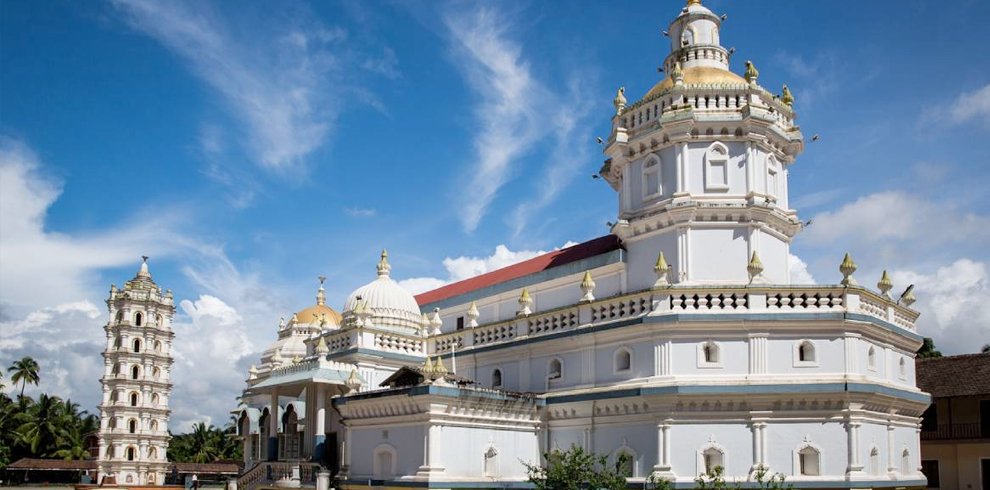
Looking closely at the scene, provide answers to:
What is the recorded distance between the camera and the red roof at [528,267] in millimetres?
33969

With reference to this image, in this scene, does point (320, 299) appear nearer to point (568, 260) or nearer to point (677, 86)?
point (568, 260)

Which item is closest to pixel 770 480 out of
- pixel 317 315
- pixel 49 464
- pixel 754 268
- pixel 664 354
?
pixel 664 354

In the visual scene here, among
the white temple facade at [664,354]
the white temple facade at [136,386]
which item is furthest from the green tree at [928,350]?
the white temple facade at [136,386]

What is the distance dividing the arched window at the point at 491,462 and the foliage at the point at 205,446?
7273 cm

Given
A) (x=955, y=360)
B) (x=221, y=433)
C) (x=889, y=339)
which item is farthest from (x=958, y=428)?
(x=221, y=433)


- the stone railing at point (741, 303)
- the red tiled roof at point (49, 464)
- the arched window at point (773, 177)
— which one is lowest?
the red tiled roof at point (49, 464)

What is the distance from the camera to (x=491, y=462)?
91.5ft

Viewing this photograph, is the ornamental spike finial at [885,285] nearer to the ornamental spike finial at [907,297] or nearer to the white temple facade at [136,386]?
the ornamental spike finial at [907,297]

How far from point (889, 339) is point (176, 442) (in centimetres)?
8740

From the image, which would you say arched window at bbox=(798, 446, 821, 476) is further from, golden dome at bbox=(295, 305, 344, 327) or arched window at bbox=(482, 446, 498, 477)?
golden dome at bbox=(295, 305, 344, 327)

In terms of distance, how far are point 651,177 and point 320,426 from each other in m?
14.7

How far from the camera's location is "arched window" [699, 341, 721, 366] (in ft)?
85.5

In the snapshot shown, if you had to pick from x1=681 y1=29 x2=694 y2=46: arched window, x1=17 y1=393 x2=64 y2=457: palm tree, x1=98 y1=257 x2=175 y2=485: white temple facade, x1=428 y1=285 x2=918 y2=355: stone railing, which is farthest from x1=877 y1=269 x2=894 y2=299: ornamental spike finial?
x1=17 y1=393 x2=64 y2=457: palm tree

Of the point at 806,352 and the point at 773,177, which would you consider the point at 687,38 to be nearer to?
the point at 773,177
